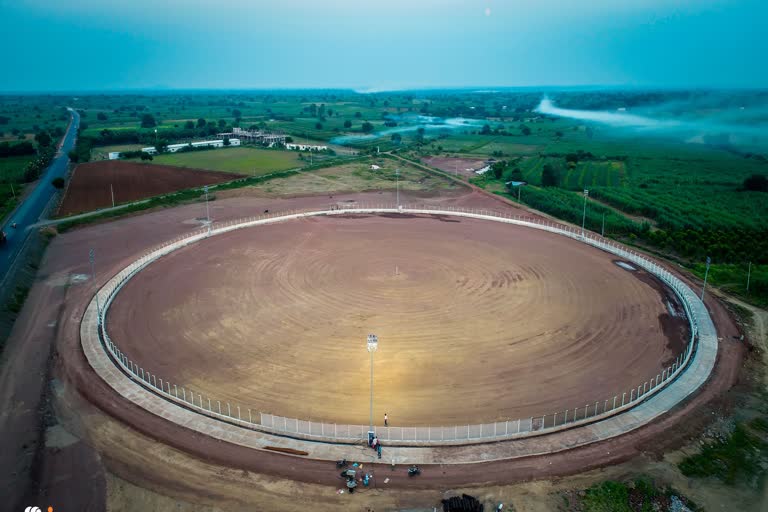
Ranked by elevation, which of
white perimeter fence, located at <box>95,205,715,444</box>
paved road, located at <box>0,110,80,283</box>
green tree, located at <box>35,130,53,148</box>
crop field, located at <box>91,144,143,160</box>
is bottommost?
white perimeter fence, located at <box>95,205,715,444</box>

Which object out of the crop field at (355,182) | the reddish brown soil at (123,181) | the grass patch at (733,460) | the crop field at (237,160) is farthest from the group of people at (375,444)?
the crop field at (237,160)

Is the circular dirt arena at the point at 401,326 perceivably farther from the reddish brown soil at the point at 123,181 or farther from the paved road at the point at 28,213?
the reddish brown soil at the point at 123,181

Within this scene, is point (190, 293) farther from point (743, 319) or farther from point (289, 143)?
point (289, 143)

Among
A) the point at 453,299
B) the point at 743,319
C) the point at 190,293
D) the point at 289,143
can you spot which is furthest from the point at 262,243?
the point at 289,143

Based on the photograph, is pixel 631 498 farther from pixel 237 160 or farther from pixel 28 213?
pixel 237 160

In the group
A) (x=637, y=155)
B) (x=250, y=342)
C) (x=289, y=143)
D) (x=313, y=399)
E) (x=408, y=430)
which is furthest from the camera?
(x=289, y=143)

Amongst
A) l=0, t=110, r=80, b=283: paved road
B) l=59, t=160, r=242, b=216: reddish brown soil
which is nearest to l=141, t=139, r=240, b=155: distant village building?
l=0, t=110, r=80, b=283: paved road

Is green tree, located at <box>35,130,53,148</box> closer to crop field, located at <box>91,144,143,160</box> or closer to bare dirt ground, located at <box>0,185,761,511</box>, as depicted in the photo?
crop field, located at <box>91,144,143,160</box>
